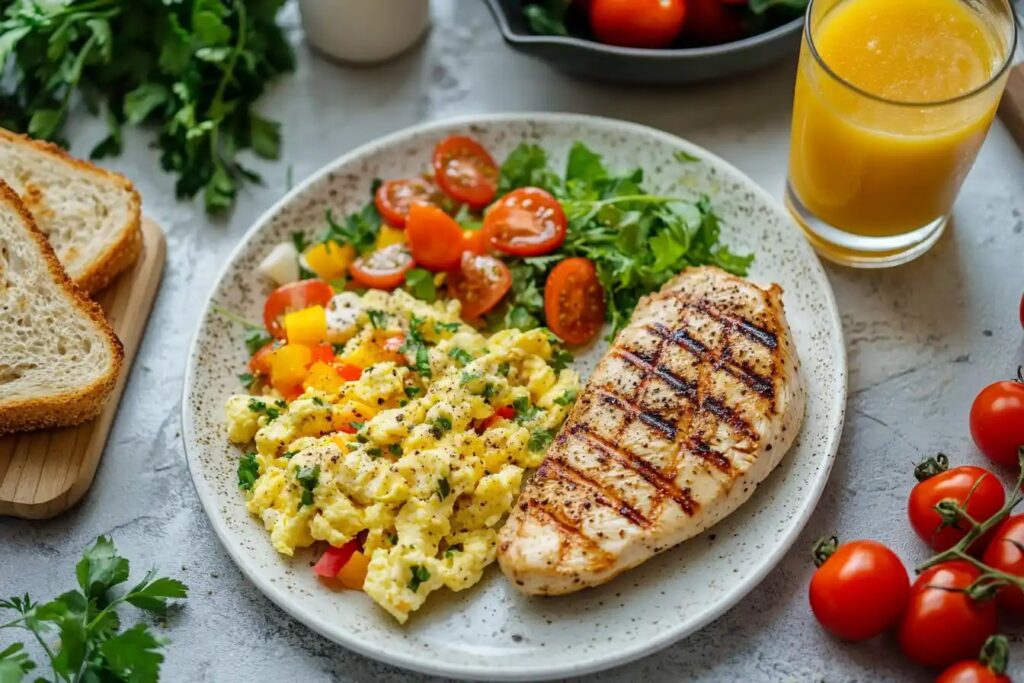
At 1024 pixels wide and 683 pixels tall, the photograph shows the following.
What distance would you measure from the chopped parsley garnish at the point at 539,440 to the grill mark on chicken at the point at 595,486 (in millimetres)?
99

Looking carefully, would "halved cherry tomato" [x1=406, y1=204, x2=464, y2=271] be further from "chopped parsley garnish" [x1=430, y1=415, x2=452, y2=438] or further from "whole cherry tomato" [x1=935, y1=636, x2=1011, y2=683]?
"whole cherry tomato" [x1=935, y1=636, x2=1011, y2=683]

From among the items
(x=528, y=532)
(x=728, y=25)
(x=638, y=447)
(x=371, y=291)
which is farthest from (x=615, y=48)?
(x=528, y=532)

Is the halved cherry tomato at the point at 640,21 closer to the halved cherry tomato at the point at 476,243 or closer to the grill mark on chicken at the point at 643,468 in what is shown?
the halved cherry tomato at the point at 476,243

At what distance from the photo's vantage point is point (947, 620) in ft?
9.75

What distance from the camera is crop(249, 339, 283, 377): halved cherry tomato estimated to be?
12.1 feet

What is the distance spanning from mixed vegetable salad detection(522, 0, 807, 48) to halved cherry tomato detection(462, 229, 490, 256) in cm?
96

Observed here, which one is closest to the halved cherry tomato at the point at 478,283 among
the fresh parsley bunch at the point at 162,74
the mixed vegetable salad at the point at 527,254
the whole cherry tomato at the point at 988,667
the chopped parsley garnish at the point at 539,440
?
the mixed vegetable salad at the point at 527,254

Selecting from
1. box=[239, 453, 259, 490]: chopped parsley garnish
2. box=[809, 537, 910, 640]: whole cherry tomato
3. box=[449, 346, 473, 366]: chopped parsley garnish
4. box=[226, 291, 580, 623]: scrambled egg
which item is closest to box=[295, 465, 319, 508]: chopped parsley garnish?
box=[226, 291, 580, 623]: scrambled egg

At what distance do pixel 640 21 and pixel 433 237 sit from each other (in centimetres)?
125

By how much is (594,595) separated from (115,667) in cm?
137

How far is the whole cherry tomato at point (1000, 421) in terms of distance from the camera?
3.37m

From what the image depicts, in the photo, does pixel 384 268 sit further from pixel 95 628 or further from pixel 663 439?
pixel 95 628

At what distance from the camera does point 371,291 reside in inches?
149

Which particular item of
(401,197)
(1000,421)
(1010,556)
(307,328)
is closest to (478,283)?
(401,197)
